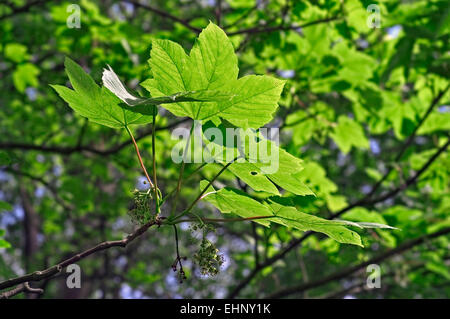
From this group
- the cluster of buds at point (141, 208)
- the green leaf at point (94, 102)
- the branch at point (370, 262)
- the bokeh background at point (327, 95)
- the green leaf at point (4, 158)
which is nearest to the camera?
the green leaf at point (94, 102)

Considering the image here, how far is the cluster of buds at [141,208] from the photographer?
1186 mm

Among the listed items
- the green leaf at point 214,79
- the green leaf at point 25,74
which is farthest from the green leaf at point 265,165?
the green leaf at point 25,74

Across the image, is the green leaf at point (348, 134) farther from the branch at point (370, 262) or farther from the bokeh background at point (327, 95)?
the branch at point (370, 262)

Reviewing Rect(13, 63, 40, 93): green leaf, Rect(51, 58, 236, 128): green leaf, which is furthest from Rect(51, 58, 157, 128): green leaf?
Rect(13, 63, 40, 93): green leaf

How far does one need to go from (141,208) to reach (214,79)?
0.41 m

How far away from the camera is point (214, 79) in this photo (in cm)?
104

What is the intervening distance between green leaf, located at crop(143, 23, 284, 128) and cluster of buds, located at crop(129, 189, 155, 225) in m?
0.28

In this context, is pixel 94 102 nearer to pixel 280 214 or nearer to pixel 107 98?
pixel 107 98

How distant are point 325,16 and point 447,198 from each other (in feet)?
6.13

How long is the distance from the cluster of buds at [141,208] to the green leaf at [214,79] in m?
0.28

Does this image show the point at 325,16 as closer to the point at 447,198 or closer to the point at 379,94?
the point at 379,94

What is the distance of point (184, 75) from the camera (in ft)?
3.45

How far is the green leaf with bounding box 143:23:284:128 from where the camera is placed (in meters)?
1.04

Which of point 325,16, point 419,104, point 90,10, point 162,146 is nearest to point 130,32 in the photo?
point 90,10
